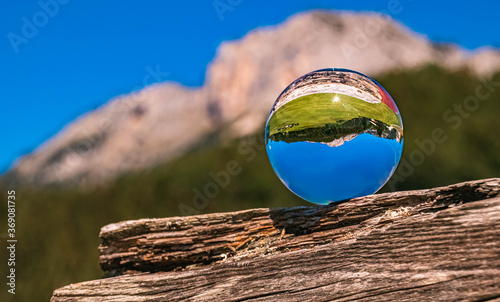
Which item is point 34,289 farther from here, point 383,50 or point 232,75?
point 232,75

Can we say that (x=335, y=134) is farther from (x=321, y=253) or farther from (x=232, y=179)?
(x=232, y=179)

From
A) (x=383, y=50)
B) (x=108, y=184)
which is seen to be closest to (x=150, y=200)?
(x=108, y=184)

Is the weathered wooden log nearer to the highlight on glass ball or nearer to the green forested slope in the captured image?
the highlight on glass ball

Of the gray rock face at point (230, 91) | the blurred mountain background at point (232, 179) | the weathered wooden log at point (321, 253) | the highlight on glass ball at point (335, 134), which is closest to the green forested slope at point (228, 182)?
the blurred mountain background at point (232, 179)

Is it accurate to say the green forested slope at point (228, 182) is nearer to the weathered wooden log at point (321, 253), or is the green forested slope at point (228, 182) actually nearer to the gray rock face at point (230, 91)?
the weathered wooden log at point (321, 253)

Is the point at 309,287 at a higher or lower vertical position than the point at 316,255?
lower

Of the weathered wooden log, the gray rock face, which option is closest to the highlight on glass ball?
the weathered wooden log
